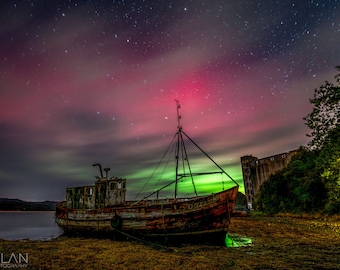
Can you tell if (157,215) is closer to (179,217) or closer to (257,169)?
(179,217)

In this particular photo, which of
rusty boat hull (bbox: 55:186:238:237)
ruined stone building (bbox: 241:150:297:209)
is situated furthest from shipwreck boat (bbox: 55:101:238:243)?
ruined stone building (bbox: 241:150:297:209)

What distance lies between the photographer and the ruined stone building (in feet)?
142

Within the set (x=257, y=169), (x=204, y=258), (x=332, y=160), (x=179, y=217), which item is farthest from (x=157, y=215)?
(x=257, y=169)

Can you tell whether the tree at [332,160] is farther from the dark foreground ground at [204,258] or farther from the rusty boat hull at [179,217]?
the rusty boat hull at [179,217]

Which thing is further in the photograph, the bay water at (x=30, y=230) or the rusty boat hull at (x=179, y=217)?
the bay water at (x=30, y=230)

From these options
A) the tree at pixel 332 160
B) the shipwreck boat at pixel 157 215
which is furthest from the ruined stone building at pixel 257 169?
the shipwreck boat at pixel 157 215

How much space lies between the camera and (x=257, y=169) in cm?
4850

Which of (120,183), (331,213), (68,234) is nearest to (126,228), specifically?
(120,183)

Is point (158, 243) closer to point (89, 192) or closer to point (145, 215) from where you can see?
point (145, 215)

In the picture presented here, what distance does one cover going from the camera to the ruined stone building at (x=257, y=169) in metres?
43.4

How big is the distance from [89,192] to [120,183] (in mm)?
2749

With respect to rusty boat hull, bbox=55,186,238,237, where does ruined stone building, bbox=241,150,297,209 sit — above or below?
above

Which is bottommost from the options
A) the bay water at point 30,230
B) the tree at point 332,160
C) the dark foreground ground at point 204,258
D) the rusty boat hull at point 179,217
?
the bay water at point 30,230

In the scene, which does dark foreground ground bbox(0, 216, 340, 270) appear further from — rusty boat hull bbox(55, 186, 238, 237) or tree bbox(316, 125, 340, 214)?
tree bbox(316, 125, 340, 214)
